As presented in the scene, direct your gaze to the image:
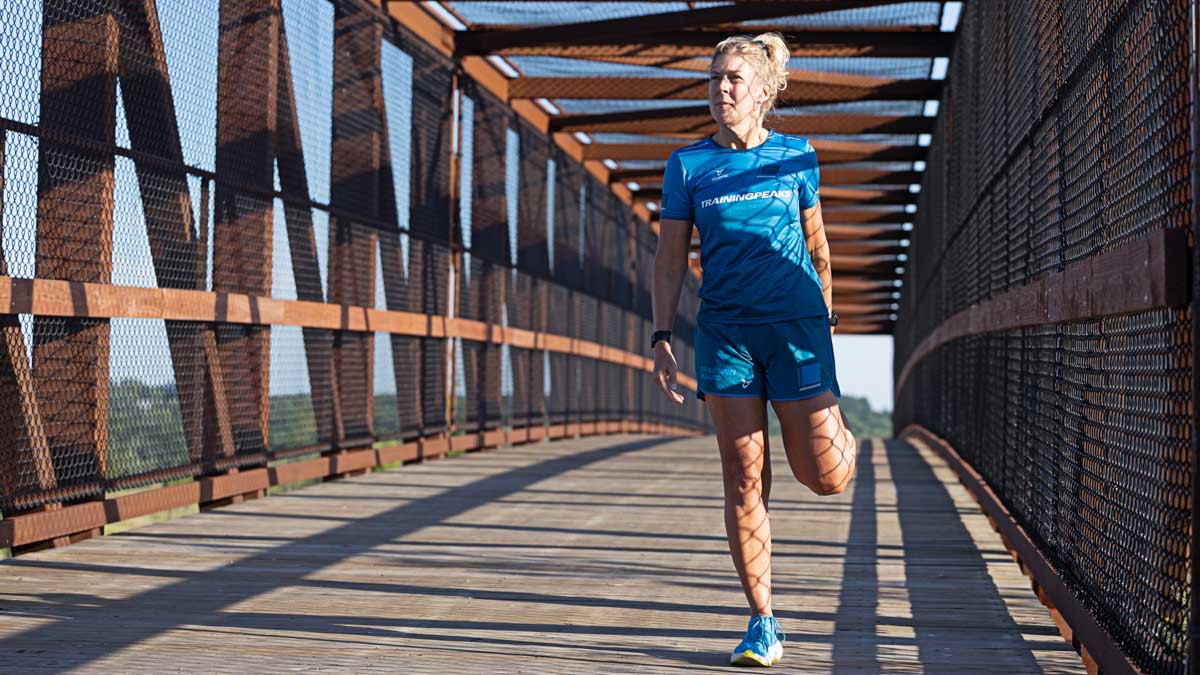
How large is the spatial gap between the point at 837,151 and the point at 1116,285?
14.3m

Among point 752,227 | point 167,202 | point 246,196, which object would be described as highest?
point 246,196

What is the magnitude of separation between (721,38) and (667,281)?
8571mm

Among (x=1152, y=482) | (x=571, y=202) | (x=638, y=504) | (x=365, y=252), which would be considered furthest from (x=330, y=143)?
(x=571, y=202)

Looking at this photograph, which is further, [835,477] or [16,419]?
[16,419]

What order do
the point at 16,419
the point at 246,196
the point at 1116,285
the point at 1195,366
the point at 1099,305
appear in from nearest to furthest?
the point at 1195,366 < the point at 1116,285 < the point at 1099,305 < the point at 16,419 < the point at 246,196

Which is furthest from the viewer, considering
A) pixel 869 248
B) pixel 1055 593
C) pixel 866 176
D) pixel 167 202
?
pixel 869 248

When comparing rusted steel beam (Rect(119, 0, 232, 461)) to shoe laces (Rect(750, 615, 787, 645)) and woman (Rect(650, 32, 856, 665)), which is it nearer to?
woman (Rect(650, 32, 856, 665))

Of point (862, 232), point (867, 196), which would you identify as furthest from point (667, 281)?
point (862, 232)

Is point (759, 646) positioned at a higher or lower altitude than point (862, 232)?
lower

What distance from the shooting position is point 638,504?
24.5 feet

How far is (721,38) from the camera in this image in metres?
11.7

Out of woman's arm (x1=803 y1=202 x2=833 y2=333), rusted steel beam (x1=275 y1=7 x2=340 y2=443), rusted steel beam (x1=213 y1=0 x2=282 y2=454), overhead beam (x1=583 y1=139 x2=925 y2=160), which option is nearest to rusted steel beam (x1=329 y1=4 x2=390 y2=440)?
rusted steel beam (x1=275 y1=7 x2=340 y2=443)

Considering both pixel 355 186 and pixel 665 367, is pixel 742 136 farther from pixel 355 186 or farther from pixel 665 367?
pixel 355 186

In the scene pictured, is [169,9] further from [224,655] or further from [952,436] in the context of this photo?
[952,436]
